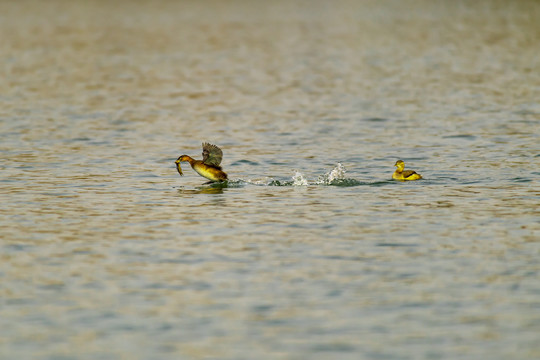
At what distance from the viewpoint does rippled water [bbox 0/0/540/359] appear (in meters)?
10.7

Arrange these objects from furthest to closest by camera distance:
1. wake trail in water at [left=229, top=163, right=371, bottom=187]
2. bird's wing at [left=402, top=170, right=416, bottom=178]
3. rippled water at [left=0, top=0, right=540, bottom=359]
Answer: wake trail in water at [left=229, top=163, right=371, bottom=187], bird's wing at [left=402, top=170, right=416, bottom=178], rippled water at [left=0, top=0, right=540, bottom=359]

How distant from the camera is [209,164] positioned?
766 inches

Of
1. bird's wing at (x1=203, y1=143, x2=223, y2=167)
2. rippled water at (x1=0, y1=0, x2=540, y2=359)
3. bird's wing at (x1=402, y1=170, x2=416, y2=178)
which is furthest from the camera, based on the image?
bird's wing at (x1=203, y1=143, x2=223, y2=167)

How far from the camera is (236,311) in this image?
37.1 feet

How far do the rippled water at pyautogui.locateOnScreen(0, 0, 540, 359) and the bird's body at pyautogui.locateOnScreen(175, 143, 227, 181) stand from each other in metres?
0.24

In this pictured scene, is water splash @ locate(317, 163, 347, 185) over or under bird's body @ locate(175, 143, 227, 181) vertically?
under

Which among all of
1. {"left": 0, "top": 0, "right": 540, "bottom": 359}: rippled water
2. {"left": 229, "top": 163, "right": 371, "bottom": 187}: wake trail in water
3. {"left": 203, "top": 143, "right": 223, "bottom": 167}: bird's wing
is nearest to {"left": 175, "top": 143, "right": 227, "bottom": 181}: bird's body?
{"left": 203, "top": 143, "right": 223, "bottom": 167}: bird's wing

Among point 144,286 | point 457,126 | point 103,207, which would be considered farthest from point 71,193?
point 457,126

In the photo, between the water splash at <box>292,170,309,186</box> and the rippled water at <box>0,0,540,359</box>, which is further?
the water splash at <box>292,170,309,186</box>

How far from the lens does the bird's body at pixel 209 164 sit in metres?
19.4

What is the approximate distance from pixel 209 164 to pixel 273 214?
3.30 m

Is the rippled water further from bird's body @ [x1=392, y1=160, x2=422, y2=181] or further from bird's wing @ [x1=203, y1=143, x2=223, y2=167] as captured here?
bird's wing @ [x1=203, y1=143, x2=223, y2=167]

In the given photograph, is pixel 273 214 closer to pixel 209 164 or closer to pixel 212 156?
pixel 209 164

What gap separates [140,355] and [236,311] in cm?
161
